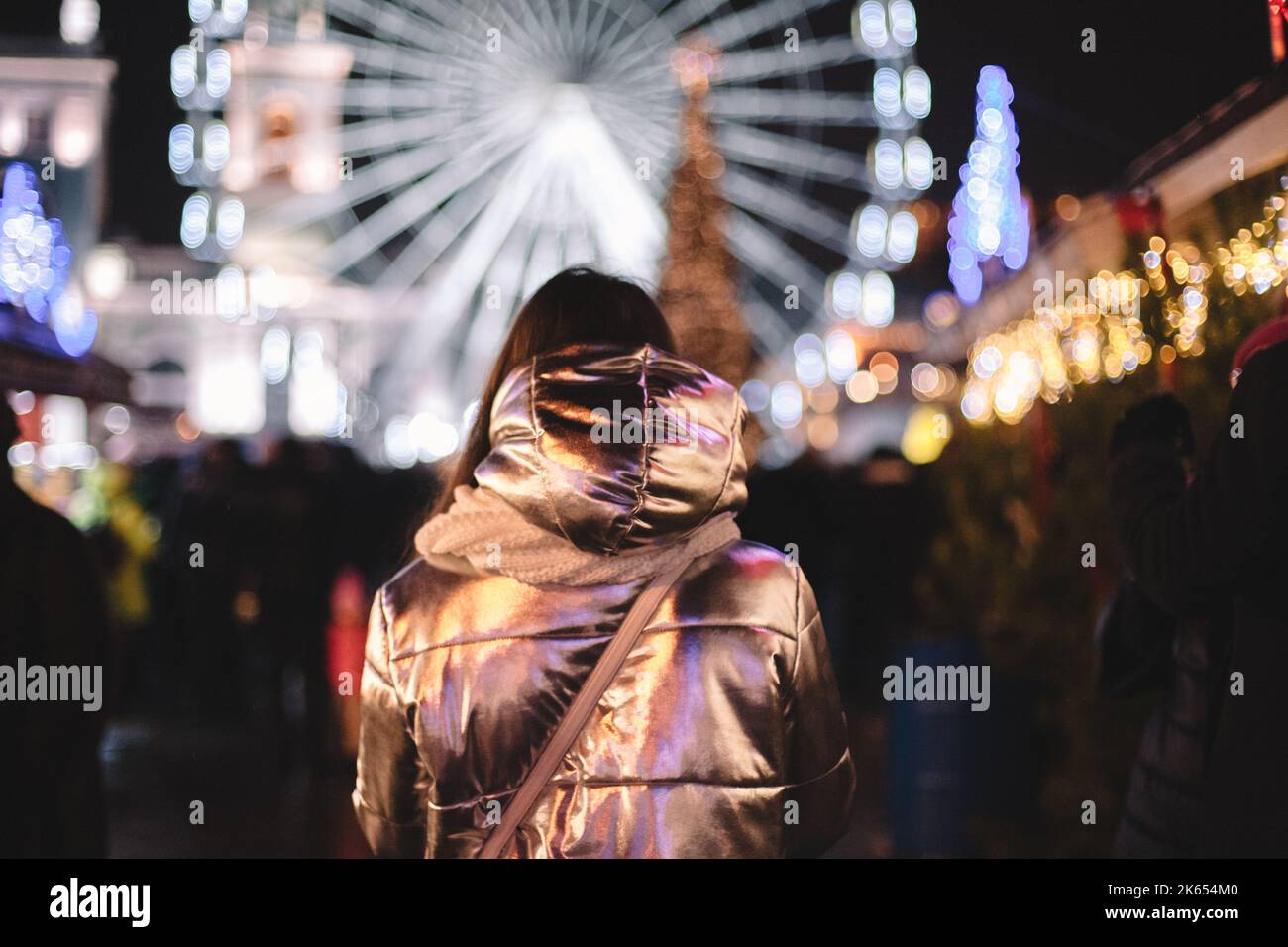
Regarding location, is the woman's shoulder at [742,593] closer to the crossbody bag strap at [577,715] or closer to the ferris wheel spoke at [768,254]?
the crossbody bag strap at [577,715]

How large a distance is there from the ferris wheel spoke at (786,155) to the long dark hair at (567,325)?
1051cm

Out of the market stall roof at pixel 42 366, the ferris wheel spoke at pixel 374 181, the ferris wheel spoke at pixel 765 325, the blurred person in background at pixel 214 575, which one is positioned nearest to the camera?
the market stall roof at pixel 42 366

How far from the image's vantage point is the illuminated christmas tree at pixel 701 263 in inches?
752

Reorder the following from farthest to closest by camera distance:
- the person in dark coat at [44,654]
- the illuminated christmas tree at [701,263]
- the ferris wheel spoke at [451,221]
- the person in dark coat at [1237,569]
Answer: the illuminated christmas tree at [701,263] < the ferris wheel spoke at [451,221] < the person in dark coat at [44,654] < the person in dark coat at [1237,569]

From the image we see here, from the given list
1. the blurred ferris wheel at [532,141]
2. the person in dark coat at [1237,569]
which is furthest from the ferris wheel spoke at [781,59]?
the person in dark coat at [1237,569]

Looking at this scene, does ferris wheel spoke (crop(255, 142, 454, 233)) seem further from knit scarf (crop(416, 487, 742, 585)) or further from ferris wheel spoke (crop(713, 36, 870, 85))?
knit scarf (crop(416, 487, 742, 585))

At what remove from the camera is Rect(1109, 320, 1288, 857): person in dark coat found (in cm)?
235

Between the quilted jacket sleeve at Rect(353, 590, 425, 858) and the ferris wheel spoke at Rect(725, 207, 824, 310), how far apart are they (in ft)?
39.6

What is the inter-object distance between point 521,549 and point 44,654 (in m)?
1.57

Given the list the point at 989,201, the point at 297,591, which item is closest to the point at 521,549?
the point at 989,201

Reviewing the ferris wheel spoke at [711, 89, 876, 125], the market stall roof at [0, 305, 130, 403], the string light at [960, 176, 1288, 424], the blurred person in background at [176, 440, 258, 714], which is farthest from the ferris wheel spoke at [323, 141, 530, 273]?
the market stall roof at [0, 305, 130, 403]

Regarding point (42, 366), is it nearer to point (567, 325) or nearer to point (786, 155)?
point (567, 325)

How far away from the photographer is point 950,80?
3.53 m

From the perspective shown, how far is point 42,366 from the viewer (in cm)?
315
